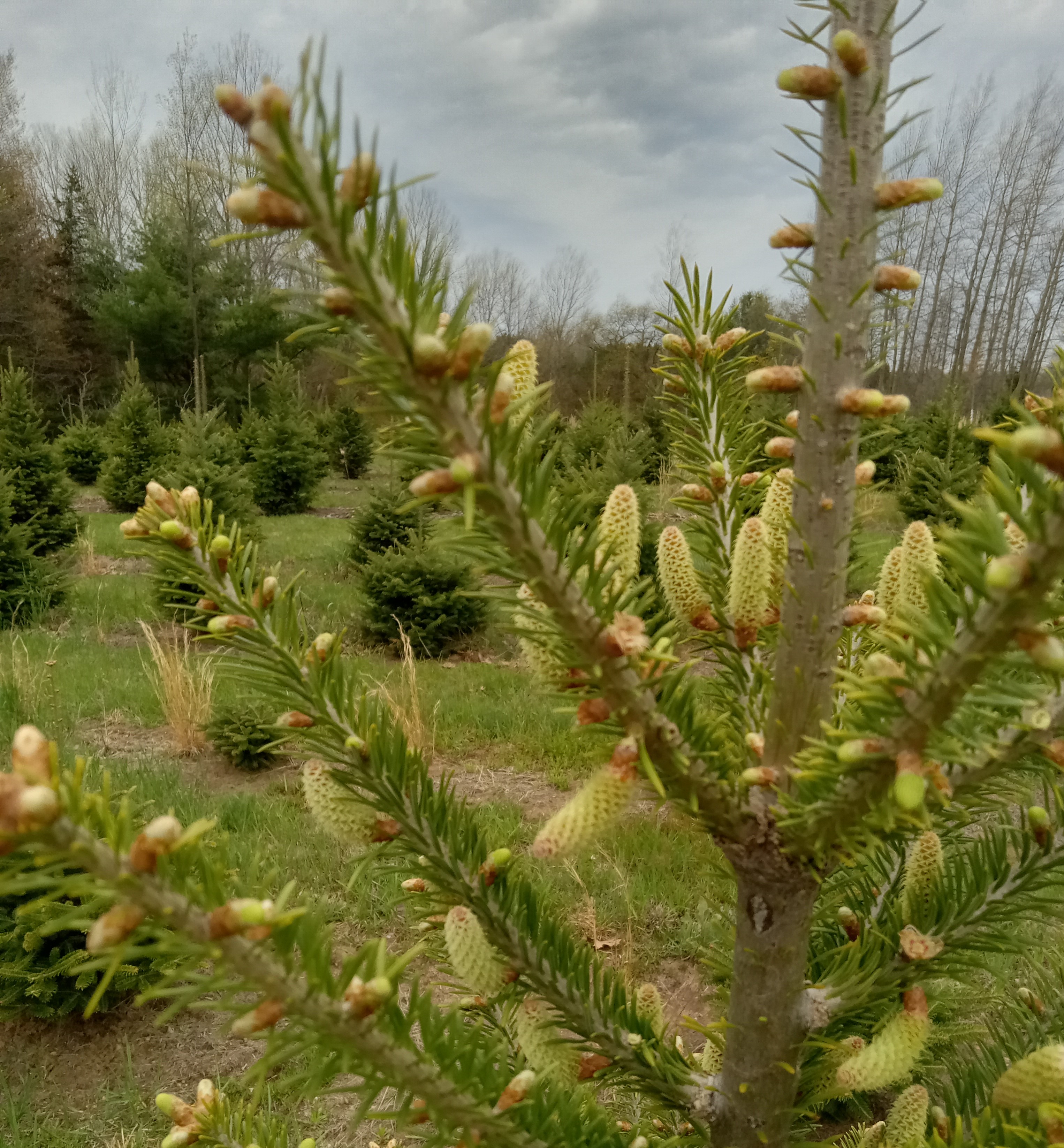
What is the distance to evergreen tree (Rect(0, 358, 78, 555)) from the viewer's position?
8391mm

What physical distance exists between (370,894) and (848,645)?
3077 mm

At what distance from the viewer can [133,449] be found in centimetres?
1224

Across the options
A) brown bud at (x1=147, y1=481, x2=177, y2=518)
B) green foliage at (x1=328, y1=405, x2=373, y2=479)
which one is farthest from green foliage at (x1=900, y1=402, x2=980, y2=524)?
green foliage at (x1=328, y1=405, x2=373, y2=479)

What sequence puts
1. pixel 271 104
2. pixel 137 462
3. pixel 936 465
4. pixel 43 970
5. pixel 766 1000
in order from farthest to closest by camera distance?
pixel 137 462 < pixel 936 465 < pixel 43 970 < pixel 766 1000 < pixel 271 104

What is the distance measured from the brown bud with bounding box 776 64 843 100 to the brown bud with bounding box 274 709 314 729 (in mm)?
754

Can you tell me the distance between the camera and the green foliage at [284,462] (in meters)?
12.6

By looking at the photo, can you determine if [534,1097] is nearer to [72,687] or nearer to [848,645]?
[848,645]

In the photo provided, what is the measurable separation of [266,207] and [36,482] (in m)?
9.86

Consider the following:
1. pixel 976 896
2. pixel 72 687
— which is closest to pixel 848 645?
pixel 976 896

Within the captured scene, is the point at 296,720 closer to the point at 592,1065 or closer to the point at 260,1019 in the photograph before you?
the point at 260,1019

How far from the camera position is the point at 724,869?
1.03 meters

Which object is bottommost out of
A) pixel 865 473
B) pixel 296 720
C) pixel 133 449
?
pixel 133 449

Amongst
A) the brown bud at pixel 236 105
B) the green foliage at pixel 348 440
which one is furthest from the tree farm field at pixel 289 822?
the green foliage at pixel 348 440

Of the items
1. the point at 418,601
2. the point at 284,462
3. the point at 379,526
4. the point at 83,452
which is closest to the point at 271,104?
the point at 418,601
